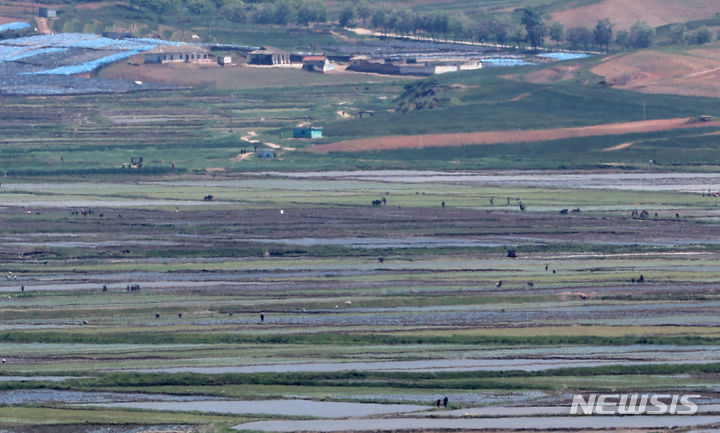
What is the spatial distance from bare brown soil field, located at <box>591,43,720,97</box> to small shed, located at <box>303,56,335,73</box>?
32828 millimetres

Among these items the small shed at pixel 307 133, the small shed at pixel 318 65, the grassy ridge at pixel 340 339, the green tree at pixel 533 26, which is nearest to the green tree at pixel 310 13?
the green tree at pixel 533 26

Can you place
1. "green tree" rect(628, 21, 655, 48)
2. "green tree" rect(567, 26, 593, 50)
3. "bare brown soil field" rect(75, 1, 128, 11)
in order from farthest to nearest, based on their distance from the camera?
"bare brown soil field" rect(75, 1, 128, 11), "green tree" rect(567, 26, 593, 50), "green tree" rect(628, 21, 655, 48)

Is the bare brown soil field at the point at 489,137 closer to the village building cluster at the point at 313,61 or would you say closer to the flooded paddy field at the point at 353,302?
the flooded paddy field at the point at 353,302

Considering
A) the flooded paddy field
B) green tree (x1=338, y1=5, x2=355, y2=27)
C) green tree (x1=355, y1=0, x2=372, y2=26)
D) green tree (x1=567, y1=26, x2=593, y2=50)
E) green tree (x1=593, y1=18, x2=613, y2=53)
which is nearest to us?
the flooded paddy field

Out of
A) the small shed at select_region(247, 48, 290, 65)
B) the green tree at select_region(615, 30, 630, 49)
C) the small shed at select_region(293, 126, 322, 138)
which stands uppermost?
the green tree at select_region(615, 30, 630, 49)

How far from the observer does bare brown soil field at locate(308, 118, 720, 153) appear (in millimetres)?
102188

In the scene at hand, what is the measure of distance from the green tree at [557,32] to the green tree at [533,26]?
1761 mm

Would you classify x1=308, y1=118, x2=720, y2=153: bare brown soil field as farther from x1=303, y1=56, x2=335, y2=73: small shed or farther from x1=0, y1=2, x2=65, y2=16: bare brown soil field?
x1=0, y1=2, x2=65, y2=16: bare brown soil field

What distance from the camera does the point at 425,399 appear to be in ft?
134

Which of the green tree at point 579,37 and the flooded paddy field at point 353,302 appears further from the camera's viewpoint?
the green tree at point 579,37

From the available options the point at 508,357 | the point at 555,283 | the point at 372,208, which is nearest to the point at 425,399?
the point at 508,357

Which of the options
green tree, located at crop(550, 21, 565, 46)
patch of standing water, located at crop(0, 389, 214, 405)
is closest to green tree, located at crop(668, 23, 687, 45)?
green tree, located at crop(550, 21, 565, 46)

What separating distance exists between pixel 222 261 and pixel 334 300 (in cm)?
1088

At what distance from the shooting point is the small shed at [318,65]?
144 m
